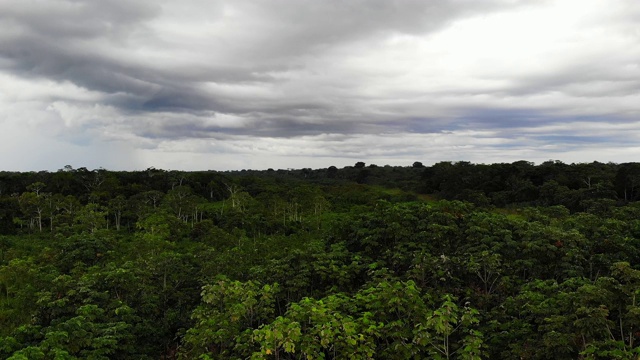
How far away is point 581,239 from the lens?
17.1 meters

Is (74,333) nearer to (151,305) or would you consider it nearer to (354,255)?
(151,305)

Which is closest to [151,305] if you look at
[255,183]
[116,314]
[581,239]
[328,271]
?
[116,314]

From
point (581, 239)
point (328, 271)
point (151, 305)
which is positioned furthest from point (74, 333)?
point (581, 239)

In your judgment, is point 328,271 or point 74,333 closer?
point 74,333

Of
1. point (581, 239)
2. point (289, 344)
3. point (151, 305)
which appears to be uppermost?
point (581, 239)

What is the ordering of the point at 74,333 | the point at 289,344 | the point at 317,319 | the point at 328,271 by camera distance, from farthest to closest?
the point at 328,271, the point at 74,333, the point at 317,319, the point at 289,344

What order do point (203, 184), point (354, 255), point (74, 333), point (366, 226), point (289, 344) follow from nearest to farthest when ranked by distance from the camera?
point (289, 344) < point (74, 333) < point (354, 255) < point (366, 226) < point (203, 184)

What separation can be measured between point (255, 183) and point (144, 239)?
74.4 metres

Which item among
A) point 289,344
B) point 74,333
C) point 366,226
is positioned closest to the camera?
point 289,344

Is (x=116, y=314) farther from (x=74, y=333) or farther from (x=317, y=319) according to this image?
(x=317, y=319)

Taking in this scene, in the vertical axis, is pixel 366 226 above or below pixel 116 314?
above

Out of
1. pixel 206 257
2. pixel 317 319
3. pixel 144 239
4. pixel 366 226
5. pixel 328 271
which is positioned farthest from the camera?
pixel 144 239

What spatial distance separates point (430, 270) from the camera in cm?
1608

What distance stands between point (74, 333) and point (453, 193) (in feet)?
247
